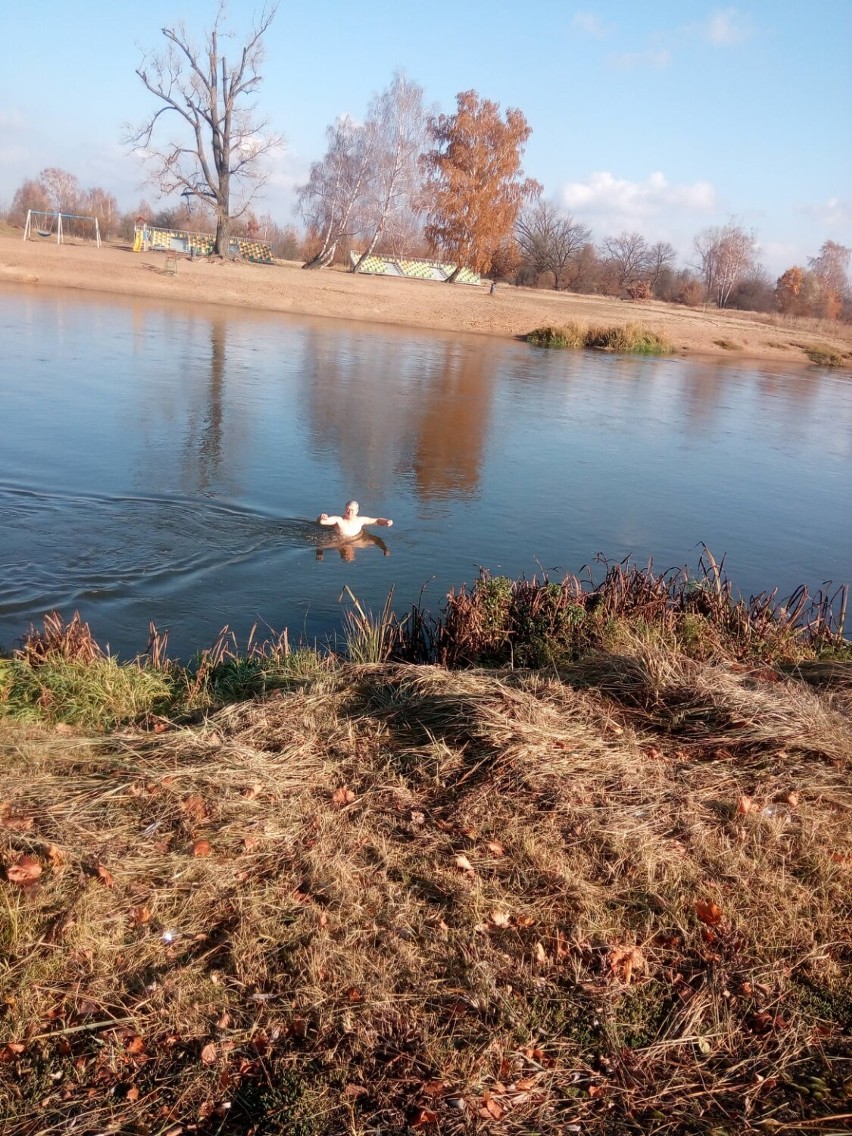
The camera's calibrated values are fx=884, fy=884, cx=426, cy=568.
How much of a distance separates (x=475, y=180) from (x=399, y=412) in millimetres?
39981

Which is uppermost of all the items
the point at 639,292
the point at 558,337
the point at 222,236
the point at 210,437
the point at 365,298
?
the point at 639,292

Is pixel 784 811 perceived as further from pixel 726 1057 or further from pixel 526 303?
pixel 526 303

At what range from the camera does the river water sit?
33.7ft

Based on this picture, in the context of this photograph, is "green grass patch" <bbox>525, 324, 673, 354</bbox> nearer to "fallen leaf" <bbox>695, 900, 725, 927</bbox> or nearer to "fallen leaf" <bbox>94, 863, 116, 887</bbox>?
"fallen leaf" <bbox>695, 900, 725, 927</bbox>

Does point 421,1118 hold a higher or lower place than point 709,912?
lower

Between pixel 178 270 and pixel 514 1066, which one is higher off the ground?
pixel 178 270

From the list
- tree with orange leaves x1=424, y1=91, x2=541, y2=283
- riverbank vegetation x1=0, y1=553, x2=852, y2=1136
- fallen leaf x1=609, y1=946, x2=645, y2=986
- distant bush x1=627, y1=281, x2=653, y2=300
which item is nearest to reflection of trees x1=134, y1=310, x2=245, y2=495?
riverbank vegetation x1=0, y1=553, x2=852, y2=1136

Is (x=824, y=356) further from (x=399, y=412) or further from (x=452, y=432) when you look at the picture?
(x=452, y=432)

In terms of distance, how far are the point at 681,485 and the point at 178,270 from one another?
31.1m

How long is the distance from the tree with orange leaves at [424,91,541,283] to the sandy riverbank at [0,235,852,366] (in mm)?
3766

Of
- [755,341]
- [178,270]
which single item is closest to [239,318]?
[178,270]

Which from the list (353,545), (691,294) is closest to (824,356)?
(691,294)

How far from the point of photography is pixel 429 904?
3.93 meters

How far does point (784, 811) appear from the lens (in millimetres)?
4758
